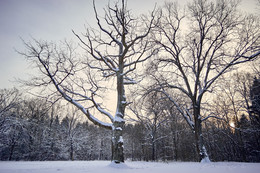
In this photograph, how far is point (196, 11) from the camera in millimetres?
10391

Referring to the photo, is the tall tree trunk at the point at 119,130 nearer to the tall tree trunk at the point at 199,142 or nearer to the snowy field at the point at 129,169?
the snowy field at the point at 129,169

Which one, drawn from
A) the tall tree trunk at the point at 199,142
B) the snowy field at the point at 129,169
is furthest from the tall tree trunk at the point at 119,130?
the tall tree trunk at the point at 199,142

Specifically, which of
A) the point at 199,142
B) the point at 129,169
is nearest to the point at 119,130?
the point at 129,169

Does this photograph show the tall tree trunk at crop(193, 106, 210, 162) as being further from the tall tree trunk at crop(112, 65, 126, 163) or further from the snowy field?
the tall tree trunk at crop(112, 65, 126, 163)

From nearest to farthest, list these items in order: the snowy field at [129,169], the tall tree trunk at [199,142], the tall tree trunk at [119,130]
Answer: the snowy field at [129,169], the tall tree trunk at [119,130], the tall tree trunk at [199,142]

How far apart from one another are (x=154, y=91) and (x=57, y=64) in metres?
7.34

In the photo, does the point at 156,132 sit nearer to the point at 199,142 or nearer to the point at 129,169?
the point at 199,142

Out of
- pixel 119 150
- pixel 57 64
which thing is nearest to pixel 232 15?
pixel 119 150

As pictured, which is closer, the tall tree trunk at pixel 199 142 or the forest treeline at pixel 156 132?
the tall tree trunk at pixel 199 142

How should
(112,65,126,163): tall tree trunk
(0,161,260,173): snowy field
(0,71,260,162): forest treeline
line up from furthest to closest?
1. (0,71,260,162): forest treeline
2. (112,65,126,163): tall tree trunk
3. (0,161,260,173): snowy field

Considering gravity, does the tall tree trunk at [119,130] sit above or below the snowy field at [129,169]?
above

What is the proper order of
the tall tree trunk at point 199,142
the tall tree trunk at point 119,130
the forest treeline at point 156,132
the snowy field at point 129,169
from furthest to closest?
the forest treeline at point 156,132 < the tall tree trunk at point 199,142 < the tall tree trunk at point 119,130 < the snowy field at point 129,169

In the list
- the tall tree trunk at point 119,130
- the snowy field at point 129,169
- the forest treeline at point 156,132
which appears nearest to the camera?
the snowy field at point 129,169

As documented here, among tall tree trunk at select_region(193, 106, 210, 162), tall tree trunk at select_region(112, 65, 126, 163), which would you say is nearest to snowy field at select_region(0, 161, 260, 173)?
tall tree trunk at select_region(112, 65, 126, 163)
